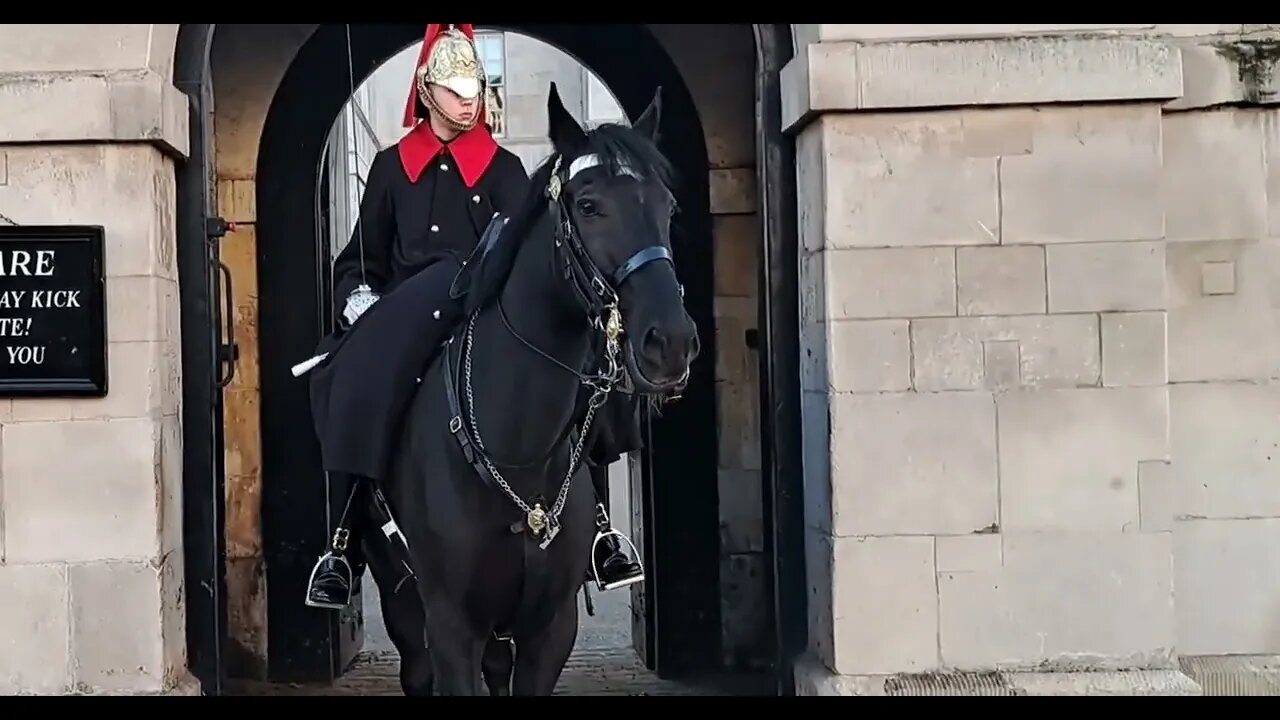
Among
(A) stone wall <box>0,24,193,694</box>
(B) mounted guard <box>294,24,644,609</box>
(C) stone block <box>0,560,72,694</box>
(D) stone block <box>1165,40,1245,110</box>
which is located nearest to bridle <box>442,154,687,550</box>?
(B) mounted guard <box>294,24,644,609</box>

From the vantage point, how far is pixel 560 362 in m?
4.05

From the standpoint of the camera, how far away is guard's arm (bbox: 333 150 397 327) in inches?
214

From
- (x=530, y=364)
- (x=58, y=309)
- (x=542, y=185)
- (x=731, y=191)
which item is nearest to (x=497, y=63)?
(x=731, y=191)

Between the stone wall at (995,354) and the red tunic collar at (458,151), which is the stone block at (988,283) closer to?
the stone wall at (995,354)

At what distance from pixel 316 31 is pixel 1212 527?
16.0ft

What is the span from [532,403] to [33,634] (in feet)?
6.83

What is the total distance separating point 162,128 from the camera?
16.1ft

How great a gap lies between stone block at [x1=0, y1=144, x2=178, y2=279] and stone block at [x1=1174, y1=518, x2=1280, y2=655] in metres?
3.87

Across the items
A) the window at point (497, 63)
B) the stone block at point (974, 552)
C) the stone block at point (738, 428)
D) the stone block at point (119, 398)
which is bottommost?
the stone block at point (974, 552)

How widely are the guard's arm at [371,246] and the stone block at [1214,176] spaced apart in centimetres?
289

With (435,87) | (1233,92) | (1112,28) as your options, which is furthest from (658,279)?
(1233,92)

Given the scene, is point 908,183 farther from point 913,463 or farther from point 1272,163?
point 1272,163

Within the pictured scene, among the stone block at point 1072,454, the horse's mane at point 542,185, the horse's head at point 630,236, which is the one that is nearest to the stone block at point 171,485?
the horse's mane at point 542,185

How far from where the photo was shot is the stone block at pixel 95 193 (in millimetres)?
4898
